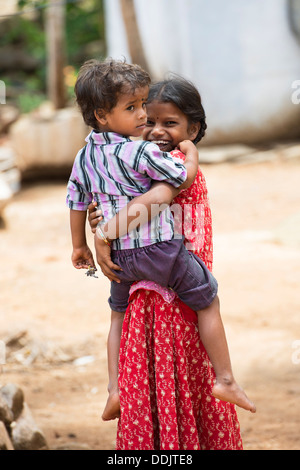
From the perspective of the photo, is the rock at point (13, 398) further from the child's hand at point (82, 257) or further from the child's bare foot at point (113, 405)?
the child's hand at point (82, 257)

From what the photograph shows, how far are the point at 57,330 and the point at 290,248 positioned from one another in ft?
8.77

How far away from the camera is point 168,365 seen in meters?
2.15

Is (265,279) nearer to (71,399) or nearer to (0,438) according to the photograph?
(71,399)

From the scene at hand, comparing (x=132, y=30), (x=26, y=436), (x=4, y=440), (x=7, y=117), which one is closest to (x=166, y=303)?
(x=4, y=440)

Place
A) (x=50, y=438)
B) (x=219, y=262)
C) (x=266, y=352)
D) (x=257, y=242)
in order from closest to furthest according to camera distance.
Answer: (x=50, y=438) → (x=266, y=352) → (x=219, y=262) → (x=257, y=242)

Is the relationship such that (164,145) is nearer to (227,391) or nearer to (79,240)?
(79,240)

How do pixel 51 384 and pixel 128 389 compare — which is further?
pixel 51 384

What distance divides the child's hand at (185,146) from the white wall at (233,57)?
29.9ft

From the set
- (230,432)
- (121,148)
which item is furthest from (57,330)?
(121,148)

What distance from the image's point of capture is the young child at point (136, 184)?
196 centimetres

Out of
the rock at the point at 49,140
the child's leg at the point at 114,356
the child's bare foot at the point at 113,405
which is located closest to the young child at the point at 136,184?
the child's leg at the point at 114,356

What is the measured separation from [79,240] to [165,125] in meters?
0.47

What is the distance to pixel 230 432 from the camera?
227cm

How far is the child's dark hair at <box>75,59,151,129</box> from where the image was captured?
6.40 ft
